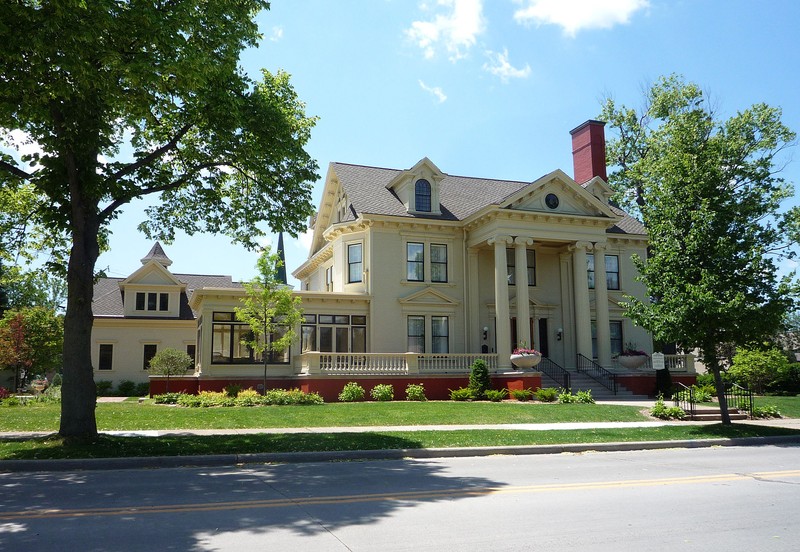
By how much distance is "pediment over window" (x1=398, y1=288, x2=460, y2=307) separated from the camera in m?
30.0

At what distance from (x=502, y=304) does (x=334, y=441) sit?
16105 mm

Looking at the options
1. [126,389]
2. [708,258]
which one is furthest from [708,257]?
[126,389]

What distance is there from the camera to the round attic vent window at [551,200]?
98.5 feet

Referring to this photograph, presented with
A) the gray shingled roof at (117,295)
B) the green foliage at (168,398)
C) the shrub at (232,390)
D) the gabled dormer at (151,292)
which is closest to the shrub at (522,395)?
the shrub at (232,390)

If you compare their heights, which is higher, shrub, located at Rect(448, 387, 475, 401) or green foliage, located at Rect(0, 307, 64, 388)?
green foliage, located at Rect(0, 307, 64, 388)

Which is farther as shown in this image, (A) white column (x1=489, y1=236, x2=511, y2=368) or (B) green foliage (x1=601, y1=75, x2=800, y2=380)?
(A) white column (x1=489, y1=236, x2=511, y2=368)

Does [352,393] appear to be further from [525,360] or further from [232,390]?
[525,360]

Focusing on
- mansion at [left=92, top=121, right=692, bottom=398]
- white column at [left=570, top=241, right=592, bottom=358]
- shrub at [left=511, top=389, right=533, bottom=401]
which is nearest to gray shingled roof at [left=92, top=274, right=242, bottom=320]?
mansion at [left=92, top=121, right=692, bottom=398]

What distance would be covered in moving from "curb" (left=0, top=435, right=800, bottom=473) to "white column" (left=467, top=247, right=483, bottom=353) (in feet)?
51.1

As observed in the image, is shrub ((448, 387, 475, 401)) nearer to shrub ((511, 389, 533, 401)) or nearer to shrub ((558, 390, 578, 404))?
shrub ((511, 389, 533, 401))

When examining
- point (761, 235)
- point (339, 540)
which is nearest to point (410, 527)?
point (339, 540)

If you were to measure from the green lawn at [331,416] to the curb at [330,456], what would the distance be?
14.8ft

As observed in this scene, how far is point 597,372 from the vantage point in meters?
29.8

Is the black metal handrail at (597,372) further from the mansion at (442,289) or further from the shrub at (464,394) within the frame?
the shrub at (464,394)
